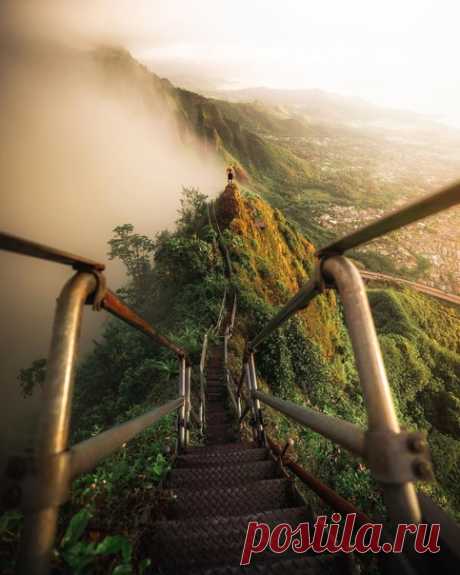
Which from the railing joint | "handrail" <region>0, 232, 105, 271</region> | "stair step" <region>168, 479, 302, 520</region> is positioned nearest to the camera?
the railing joint

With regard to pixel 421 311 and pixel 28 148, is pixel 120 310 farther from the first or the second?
pixel 28 148

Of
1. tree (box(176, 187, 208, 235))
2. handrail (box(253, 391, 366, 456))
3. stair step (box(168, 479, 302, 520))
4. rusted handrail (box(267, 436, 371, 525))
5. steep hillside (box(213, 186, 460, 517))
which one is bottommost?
stair step (box(168, 479, 302, 520))

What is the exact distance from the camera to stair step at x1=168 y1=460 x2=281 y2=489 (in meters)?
2.51

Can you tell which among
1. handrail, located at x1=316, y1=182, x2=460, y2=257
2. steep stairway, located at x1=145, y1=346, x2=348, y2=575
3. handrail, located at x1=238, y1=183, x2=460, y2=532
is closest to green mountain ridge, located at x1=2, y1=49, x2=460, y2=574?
steep stairway, located at x1=145, y1=346, x2=348, y2=575

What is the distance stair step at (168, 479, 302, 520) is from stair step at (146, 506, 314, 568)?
39 centimetres

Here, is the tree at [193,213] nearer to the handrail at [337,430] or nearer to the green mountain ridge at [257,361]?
the green mountain ridge at [257,361]

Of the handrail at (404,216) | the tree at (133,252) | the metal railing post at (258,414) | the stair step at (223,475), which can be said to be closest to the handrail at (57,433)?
the handrail at (404,216)

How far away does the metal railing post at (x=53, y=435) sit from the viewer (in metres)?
0.65

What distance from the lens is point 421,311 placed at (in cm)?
2247

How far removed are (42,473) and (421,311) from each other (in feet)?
88.1

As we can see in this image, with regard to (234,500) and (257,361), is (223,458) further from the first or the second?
(257,361)

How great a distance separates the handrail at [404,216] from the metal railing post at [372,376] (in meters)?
0.07

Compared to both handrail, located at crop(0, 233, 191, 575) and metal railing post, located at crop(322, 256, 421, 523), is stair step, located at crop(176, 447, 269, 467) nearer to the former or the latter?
handrail, located at crop(0, 233, 191, 575)

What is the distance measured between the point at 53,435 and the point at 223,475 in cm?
236
